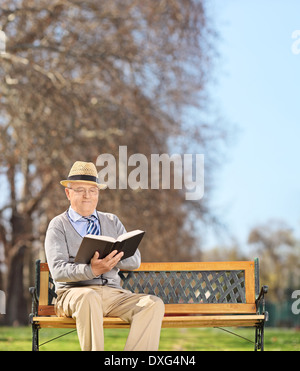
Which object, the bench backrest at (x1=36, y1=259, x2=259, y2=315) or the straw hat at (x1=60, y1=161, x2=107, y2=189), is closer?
the straw hat at (x1=60, y1=161, x2=107, y2=189)

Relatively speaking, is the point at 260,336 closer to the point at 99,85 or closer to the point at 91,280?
the point at 91,280

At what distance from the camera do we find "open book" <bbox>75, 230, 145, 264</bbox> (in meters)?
3.64

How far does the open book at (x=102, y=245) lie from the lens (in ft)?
12.0

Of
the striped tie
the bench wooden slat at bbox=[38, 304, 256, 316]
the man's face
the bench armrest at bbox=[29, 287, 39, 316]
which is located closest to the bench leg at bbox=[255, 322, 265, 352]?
the bench wooden slat at bbox=[38, 304, 256, 316]

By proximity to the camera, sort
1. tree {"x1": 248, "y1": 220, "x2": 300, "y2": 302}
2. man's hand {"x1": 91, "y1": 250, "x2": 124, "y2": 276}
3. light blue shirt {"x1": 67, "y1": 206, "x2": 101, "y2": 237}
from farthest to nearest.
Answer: tree {"x1": 248, "y1": 220, "x2": 300, "y2": 302} < light blue shirt {"x1": 67, "y1": 206, "x2": 101, "y2": 237} < man's hand {"x1": 91, "y1": 250, "x2": 124, "y2": 276}

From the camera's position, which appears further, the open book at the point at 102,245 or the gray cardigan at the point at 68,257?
the gray cardigan at the point at 68,257

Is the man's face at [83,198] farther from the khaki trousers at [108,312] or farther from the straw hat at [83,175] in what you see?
the khaki trousers at [108,312]

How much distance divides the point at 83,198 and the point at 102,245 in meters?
0.62

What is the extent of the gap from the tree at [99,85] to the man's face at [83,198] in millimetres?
6392

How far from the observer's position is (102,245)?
3709mm

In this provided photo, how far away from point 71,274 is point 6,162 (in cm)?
780

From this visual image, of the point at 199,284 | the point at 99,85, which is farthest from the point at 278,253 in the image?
the point at 199,284

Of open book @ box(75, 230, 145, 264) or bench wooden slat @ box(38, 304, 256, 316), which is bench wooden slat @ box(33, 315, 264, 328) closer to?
bench wooden slat @ box(38, 304, 256, 316)

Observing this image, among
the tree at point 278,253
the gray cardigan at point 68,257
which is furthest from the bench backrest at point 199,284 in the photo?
the tree at point 278,253
